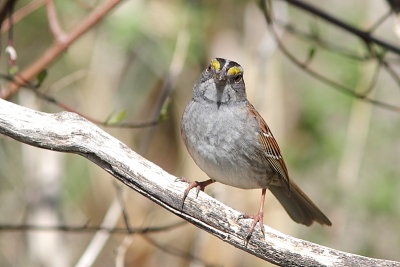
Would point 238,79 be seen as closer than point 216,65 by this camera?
No

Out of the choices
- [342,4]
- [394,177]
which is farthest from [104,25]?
[394,177]

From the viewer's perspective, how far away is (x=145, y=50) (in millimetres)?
5883

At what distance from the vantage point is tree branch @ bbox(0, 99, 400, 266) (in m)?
3.00

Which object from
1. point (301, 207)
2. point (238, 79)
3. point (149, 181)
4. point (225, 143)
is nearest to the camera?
point (149, 181)

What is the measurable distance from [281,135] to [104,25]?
71.5 inches

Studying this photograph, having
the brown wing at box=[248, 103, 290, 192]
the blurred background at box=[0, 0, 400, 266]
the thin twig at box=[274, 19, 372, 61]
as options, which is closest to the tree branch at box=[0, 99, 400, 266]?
the brown wing at box=[248, 103, 290, 192]

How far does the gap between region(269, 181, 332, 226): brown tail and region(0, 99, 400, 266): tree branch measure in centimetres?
101

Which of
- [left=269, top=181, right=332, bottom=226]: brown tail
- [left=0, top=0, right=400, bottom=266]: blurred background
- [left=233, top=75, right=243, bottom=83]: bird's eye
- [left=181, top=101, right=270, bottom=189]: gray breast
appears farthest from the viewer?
[left=0, top=0, right=400, bottom=266]: blurred background

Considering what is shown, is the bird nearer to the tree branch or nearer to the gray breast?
the gray breast

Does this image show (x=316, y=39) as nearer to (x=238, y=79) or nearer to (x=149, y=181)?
(x=238, y=79)

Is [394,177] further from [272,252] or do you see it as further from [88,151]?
[88,151]

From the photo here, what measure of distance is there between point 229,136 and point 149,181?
0.92 m

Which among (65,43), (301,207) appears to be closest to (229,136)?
(301,207)

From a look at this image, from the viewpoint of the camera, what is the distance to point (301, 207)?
4.30m
